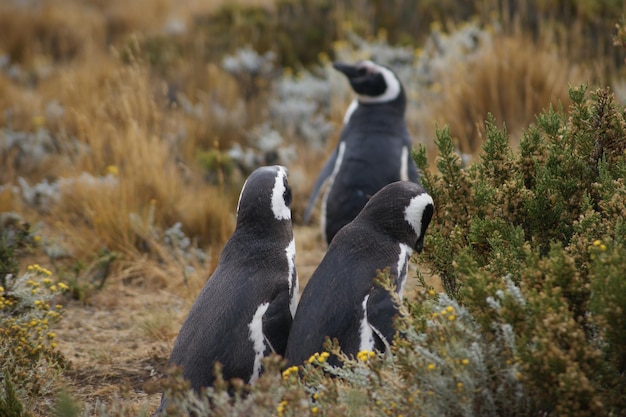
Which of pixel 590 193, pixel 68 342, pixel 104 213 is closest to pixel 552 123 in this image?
pixel 590 193

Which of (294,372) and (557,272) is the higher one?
(557,272)

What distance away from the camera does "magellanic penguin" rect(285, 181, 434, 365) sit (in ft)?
11.2

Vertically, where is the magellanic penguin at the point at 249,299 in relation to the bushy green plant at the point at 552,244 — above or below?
below

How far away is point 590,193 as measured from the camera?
349 cm

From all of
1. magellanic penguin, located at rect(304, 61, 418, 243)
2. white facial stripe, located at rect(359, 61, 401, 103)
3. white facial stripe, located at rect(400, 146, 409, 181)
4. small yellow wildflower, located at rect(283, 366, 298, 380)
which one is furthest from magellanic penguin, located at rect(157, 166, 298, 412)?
white facial stripe, located at rect(359, 61, 401, 103)

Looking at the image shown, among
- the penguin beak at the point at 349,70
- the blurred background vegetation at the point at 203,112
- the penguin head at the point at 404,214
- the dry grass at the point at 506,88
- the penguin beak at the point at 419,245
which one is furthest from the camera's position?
the dry grass at the point at 506,88

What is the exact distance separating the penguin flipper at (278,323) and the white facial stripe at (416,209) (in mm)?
649

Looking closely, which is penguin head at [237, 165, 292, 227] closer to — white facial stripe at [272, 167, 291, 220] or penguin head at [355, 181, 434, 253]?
white facial stripe at [272, 167, 291, 220]

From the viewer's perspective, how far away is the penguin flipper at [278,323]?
140 inches

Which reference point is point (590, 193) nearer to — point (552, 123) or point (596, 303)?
point (552, 123)

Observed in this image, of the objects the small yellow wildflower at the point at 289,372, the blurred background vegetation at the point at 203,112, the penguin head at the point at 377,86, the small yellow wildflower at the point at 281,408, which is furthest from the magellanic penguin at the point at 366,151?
the small yellow wildflower at the point at 281,408

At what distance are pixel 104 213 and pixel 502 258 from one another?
3371 mm

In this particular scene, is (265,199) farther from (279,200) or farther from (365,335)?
(365,335)

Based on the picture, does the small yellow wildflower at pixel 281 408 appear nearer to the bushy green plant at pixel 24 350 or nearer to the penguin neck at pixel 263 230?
the bushy green plant at pixel 24 350
